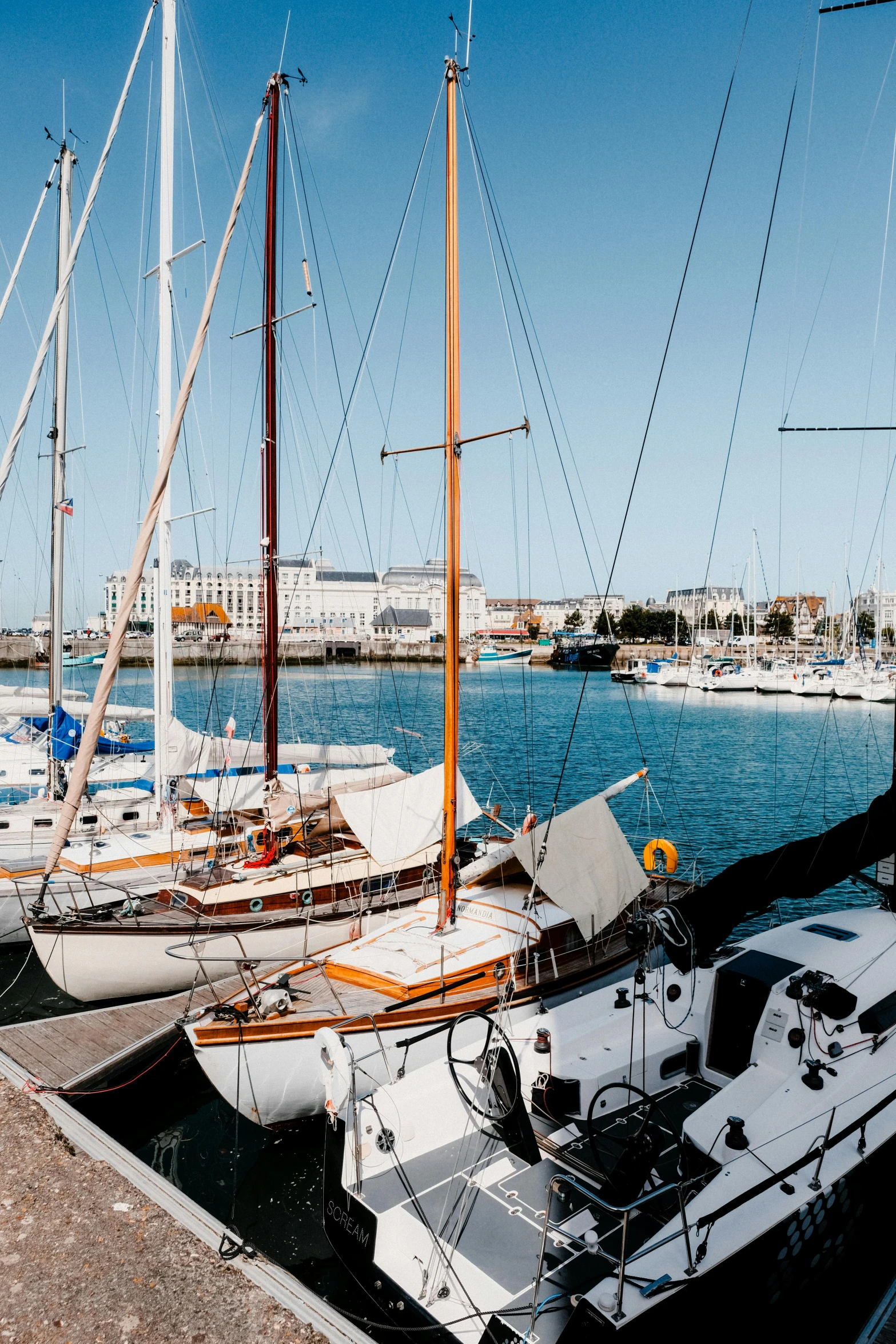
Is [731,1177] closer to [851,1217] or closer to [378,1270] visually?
[851,1217]

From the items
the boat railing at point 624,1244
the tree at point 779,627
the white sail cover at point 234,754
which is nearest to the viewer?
the boat railing at point 624,1244

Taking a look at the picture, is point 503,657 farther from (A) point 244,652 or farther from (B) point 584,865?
(B) point 584,865

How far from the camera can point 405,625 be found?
17188 centimetres

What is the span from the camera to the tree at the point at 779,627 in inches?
4861

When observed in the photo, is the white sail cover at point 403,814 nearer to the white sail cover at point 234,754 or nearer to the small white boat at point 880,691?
the white sail cover at point 234,754

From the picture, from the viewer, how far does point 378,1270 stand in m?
6.16

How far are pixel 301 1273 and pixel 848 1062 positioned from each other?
5282 mm

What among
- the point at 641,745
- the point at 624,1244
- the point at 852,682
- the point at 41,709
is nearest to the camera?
the point at 624,1244

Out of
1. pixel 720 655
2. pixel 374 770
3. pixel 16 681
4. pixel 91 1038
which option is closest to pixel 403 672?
pixel 720 655

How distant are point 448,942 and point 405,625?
162 m

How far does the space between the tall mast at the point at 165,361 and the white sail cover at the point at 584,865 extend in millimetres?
8181

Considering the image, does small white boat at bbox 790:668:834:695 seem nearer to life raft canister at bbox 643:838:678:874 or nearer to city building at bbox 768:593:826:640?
city building at bbox 768:593:826:640

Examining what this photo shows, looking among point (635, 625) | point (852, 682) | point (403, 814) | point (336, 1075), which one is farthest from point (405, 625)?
point (336, 1075)

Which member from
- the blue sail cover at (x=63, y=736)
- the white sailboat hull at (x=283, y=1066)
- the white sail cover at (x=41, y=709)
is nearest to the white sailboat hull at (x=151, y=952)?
the white sailboat hull at (x=283, y=1066)
